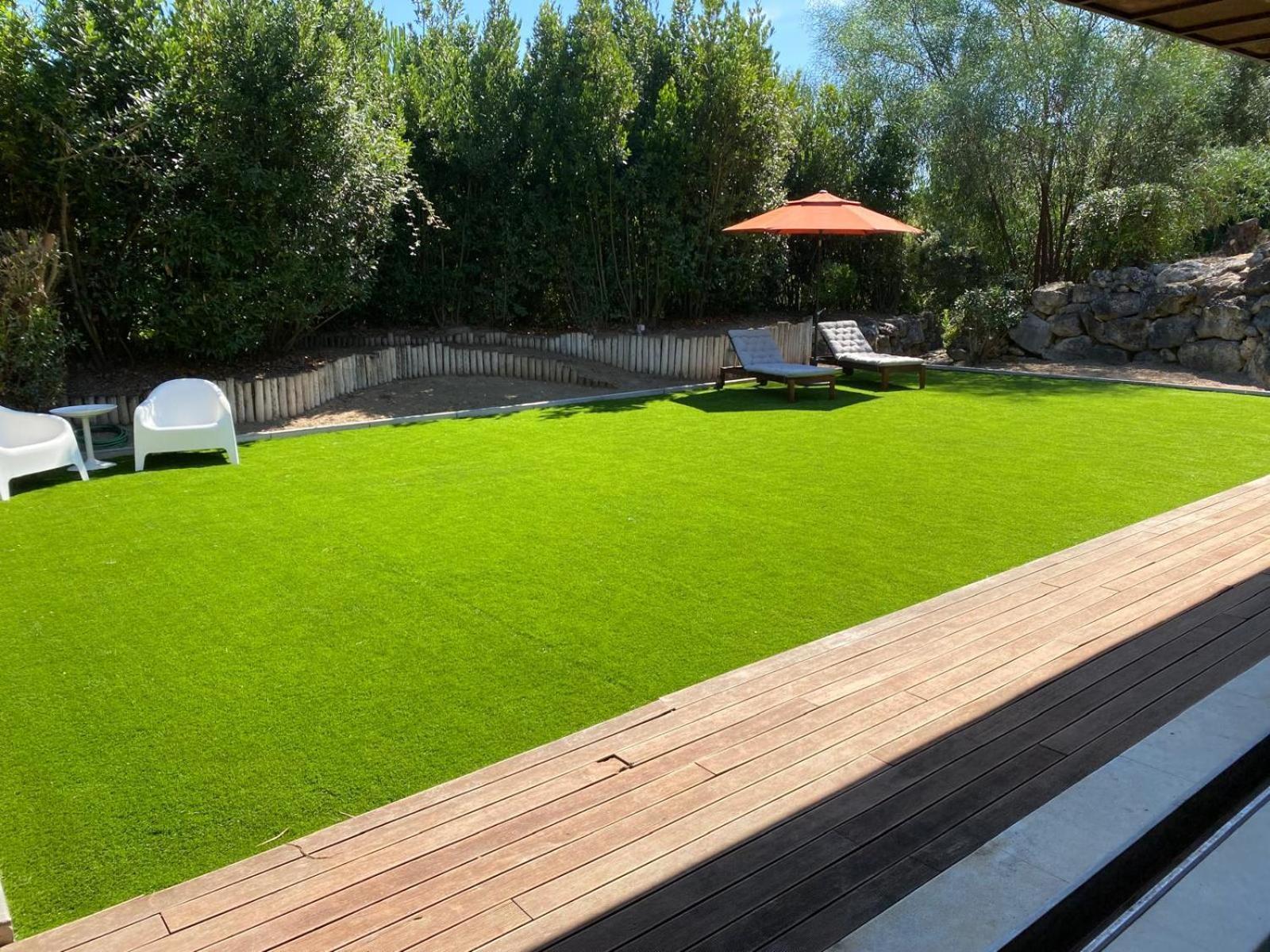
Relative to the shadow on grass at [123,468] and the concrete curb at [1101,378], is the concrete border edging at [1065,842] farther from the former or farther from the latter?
the concrete curb at [1101,378]

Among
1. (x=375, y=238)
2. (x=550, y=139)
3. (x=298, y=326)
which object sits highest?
(x=550, y=139)

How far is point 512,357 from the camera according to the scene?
10898 millimetres

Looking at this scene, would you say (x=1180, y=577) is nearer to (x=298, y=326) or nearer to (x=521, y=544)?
(x=521, y=544)

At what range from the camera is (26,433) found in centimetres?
605

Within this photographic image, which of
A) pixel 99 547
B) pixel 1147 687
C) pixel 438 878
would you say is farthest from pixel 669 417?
pixel 438 878

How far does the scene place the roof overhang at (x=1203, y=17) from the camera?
3311mm

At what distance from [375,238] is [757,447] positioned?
16.6 ft

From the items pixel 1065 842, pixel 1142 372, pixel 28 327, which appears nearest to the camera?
pixel 1065 842

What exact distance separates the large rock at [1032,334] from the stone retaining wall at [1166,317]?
0.04ft

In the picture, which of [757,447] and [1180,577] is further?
[757,447]

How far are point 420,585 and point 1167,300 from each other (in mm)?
11706

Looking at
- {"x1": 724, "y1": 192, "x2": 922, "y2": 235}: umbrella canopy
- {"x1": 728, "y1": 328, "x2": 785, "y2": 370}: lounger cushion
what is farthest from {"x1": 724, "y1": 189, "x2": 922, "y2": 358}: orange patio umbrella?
{"x1": 728, "y1": 328, "x2": 785, "y2": 370}: lounger cushion

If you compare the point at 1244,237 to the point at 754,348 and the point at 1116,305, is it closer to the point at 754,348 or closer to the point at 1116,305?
the point at 1116,305

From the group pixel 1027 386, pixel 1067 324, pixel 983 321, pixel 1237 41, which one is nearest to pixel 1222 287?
pixel 1067 324
